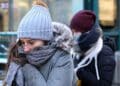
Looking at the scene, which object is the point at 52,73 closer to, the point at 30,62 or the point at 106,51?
the point at 30,62

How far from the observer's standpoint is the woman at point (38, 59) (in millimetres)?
2660

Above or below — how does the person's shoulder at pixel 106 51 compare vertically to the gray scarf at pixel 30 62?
below

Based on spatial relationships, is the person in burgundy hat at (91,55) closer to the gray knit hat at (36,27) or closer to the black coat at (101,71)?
the black coat at (101,71)

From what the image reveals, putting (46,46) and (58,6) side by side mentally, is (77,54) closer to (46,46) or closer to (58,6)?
(46,46)

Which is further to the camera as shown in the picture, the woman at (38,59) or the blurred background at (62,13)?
the blurred background at (62,13)

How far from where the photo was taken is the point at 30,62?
2.68m

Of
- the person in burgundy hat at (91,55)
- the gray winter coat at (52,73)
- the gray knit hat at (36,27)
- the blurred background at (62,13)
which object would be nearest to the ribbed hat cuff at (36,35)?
the gray knit hat at (36,27)

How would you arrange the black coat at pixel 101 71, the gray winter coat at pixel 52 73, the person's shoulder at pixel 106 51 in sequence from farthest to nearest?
the person's shoulder at pixel 106 51 < the black coat at pixel 101 71 < the gray winter coat at pixel 52 73

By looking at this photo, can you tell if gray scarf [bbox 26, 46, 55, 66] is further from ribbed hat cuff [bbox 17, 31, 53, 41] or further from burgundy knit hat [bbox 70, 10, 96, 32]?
burgundy knit hat [bbox 70, 10, 96, 32]

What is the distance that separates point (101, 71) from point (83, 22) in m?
0.41

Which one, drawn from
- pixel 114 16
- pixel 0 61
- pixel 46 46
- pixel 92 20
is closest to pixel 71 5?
pixel 114 16

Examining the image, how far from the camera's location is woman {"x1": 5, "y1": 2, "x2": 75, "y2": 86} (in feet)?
8.73

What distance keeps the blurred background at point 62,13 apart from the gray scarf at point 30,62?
16.2 feet

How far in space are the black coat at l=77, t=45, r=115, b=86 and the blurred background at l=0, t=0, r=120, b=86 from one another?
159 inches
